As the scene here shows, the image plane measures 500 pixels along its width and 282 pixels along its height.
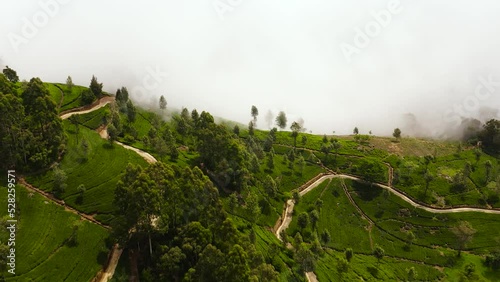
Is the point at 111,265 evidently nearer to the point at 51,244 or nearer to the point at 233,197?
the point at 51,244

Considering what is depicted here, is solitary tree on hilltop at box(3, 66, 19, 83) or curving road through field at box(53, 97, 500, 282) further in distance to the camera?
solitary tree on hilltop at box(3, 66, 19, 83)

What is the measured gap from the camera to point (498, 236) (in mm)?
137750

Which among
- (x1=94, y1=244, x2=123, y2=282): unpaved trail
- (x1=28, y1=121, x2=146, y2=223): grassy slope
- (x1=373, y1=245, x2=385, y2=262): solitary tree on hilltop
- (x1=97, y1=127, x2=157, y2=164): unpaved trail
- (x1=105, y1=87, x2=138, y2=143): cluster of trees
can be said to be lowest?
(x1=94, y1=244, x2=123, y2=282): unpaved trail

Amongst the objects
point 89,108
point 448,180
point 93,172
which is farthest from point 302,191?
point 89,108

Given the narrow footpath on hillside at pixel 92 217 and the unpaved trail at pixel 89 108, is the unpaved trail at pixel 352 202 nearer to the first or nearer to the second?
the narrow footpath on hillside at pixel 92 217

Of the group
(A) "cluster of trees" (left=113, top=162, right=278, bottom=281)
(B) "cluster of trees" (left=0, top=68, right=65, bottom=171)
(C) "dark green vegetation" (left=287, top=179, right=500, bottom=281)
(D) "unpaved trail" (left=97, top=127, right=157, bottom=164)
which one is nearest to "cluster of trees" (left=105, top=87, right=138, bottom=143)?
(D) "unpaved trail" (left=97, top=127, right=157, bottom=164)

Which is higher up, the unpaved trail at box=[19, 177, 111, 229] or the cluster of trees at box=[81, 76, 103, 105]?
the cluster of trees at box=[81, 76, 103, 105]

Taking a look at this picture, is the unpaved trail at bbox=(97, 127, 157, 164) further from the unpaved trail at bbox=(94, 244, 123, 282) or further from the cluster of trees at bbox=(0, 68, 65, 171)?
the unpaved trail at bbox=(94, 244, 123, 282)

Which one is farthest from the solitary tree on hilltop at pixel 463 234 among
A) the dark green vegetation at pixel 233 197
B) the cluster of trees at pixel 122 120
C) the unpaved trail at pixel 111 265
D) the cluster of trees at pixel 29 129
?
the cluster of trees at pixel 29 129

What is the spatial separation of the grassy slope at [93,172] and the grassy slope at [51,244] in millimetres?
4369

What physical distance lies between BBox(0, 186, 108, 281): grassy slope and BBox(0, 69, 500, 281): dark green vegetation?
381 mm

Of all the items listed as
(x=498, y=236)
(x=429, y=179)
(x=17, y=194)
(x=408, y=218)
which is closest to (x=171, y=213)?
(x=17, y=194)

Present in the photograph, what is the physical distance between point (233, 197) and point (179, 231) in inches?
1333

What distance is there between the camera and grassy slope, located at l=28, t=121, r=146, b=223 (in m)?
93.9
